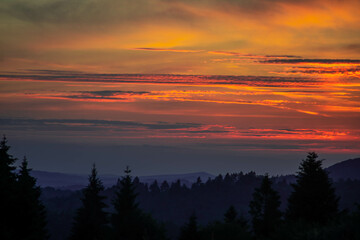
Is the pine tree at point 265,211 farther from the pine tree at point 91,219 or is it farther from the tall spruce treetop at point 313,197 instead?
the pine tree at point 91,219

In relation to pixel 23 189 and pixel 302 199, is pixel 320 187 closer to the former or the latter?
pixel 302 199

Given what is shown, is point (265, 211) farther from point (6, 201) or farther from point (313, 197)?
point (6, 201)

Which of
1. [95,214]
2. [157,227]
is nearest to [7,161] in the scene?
[95,214]

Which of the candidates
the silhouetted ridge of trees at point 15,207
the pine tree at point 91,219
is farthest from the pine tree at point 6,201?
the pine tree at point 91,219

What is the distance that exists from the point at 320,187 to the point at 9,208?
1354 inches

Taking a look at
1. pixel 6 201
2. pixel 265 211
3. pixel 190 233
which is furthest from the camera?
pixel 265 211

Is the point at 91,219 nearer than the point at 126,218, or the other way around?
the point at 91,219

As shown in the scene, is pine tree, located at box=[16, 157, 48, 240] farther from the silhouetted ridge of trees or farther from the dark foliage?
the dark foliage

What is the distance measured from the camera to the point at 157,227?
65688 mm

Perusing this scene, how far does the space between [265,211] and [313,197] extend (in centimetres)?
1061

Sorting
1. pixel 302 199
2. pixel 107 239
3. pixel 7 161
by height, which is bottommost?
pixel 107 239

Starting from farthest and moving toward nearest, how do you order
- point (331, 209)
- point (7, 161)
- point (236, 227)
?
Result: point (236, 227) < point (331, 209) < point (7, 161)

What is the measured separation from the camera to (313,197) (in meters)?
57.1

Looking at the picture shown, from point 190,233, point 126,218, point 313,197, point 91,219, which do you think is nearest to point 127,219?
point 126,218
